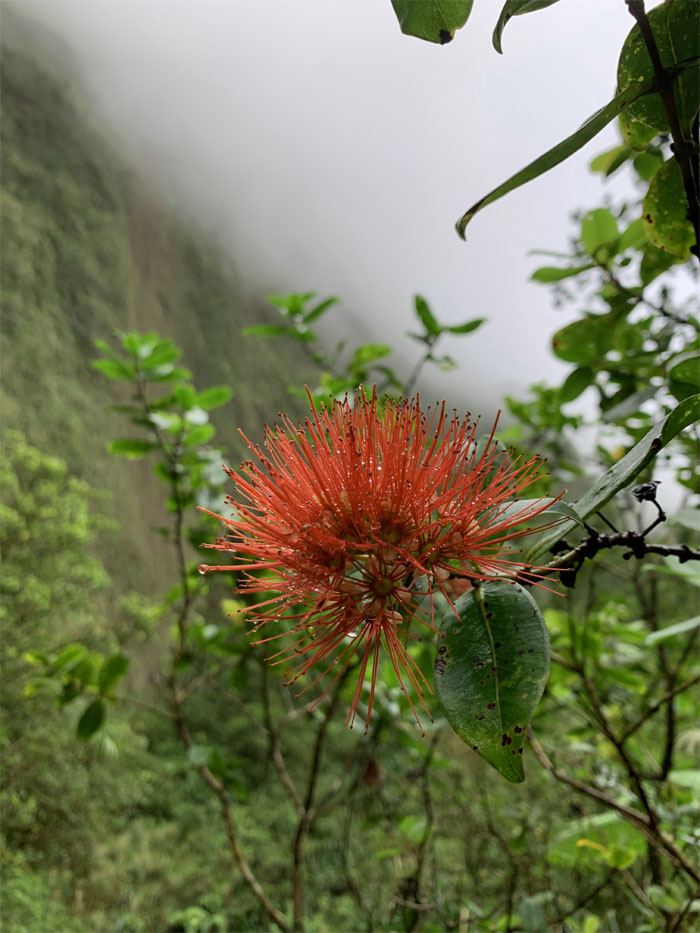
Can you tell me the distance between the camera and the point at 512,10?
0.73 feet

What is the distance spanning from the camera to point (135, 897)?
112 inches

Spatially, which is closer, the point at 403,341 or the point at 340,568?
the point at 340,568

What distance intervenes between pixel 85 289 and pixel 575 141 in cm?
615

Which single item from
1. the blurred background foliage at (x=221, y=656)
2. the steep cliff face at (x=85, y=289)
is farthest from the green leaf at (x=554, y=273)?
the steep cliff face at (x=85, y=289)

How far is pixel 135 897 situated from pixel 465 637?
143 inches

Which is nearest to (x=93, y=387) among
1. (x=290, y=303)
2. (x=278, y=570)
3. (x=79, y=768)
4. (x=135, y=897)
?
(x=79, y=768)

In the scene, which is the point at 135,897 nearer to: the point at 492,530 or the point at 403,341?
the point at 492,530

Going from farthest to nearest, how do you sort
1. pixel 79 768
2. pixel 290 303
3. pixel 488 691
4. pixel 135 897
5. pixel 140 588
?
pixel 140 588 < pixel 79 768 < pixel 135 897 < pixel 290 303 < pixel 488 691

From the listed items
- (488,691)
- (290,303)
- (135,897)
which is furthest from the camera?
(135,897)

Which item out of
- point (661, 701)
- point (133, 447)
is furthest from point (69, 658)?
point (661, 701)

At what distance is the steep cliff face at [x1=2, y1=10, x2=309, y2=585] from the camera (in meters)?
4.73

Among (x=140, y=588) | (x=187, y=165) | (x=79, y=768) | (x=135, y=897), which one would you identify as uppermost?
(x=187, y=165)

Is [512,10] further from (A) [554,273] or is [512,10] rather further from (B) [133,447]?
(B) [133,447]

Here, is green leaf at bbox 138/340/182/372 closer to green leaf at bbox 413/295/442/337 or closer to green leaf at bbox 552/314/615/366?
green leaf at bbox 413/295/442/337
